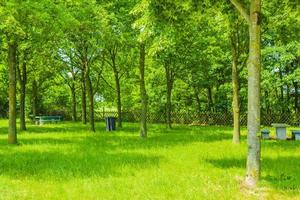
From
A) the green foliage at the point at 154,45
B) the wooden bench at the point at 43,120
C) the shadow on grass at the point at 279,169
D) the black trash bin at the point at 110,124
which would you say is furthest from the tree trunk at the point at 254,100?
the wooden bench at the point at 43,120

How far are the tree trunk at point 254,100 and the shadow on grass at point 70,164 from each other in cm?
370

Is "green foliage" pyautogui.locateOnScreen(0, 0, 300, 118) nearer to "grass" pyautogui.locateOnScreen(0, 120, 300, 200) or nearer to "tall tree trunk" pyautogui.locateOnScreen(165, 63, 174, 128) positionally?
"tall tree trunk" pyautogui.locateOnScreen(165, 63, 174, 128)

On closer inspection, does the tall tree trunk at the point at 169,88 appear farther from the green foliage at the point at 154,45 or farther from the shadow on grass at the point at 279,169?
the shadow on grass at the point at 279,169

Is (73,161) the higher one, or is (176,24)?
(176,24)

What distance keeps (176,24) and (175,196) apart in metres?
6.63

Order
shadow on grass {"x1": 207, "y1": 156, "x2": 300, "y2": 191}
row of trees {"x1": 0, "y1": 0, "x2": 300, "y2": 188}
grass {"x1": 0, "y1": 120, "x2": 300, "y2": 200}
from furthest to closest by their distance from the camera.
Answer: row of trees {"x1": 0, "y1": 0, "x2": 300, "y2": 188} → shadow on grass {"x1": 207, "y1": 156, "x2": 300, "y2": 191} → grass {"x1": 0, "y1": 120, "x2": 300, "y2": 200}

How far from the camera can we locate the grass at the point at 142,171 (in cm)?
1009

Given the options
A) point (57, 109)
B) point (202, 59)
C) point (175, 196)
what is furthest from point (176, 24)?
point (57, 109)

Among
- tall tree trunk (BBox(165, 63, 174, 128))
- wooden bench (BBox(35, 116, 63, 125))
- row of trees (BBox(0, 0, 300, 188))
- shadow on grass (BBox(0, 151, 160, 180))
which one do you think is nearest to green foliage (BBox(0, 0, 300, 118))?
row of trees (BBox(0, 0, 300, 188))

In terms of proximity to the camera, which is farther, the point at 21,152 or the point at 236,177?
the point at 21,152

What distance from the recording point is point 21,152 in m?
17.9

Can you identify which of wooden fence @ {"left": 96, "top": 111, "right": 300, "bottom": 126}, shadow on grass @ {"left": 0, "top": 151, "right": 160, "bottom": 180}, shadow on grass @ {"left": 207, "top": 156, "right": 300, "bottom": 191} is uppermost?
wooden fence @ {"left": 96, "top": 111, "right": 300, "bottom": 126}

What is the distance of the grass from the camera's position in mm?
10086

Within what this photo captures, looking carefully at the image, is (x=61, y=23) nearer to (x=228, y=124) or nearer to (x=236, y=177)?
(x=236, y=177)
